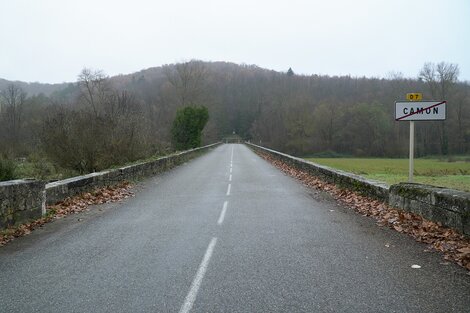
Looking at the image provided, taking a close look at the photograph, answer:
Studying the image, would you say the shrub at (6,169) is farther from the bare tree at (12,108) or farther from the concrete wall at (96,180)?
the bare tree at (12,108)

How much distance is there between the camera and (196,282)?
189 inches

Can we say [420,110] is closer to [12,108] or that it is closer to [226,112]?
[12,108]

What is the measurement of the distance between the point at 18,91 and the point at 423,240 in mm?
Answer: 70942

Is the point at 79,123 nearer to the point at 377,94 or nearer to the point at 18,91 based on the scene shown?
the point at 18,91

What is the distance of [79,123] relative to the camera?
19.3 meters

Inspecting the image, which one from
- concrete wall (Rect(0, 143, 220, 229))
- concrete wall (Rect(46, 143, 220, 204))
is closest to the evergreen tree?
concrete wall (Rect(46, 143, 220, 204))

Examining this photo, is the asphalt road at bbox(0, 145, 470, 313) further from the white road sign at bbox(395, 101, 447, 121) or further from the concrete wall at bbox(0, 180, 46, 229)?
the white road sign at bbox(395, 101, 447, 121)

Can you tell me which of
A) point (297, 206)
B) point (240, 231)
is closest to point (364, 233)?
point (240, 231)

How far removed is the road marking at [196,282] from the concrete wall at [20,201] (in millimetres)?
4167

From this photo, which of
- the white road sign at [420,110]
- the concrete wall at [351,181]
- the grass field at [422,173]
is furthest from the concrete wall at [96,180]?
the grass field at [422,173]

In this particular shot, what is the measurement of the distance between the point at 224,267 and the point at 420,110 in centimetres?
725

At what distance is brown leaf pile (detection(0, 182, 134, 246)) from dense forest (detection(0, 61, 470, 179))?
20.2ft

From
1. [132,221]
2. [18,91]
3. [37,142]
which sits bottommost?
[132,221]

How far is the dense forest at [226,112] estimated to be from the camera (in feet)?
66.4
